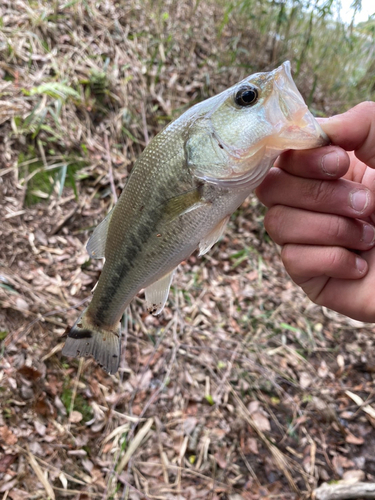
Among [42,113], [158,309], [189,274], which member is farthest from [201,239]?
[42,113]

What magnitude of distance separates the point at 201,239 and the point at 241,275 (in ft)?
10.2

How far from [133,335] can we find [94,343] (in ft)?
5.37

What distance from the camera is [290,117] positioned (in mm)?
1214

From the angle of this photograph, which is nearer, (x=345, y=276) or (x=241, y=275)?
(x=345, y=276)

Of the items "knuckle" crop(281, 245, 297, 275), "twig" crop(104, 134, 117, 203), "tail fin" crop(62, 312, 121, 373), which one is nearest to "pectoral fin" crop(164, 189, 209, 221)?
"knuckle" crop(281, 245, 297, 275)

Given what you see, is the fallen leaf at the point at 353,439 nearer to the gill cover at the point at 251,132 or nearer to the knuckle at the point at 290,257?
the knuckle at the point at 290,257

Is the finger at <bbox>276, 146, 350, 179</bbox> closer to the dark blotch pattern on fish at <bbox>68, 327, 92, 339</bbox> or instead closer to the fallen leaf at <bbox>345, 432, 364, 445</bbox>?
the dark blotch pattern on fish at <bbox>68, 327, 92, 339</bbox>

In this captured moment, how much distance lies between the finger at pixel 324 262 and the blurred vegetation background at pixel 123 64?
9.00ft

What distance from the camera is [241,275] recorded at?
14.7 feet

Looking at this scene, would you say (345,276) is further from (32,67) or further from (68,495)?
(32,67)

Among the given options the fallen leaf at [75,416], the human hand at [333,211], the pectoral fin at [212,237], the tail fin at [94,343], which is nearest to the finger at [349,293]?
the human hand at [333,211]

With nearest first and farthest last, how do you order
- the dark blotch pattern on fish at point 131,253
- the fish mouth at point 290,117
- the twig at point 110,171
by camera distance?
the fish mouth at point 290,117 < the dark blotch pattern on fish at point 131,253 < the twig at point 110,171

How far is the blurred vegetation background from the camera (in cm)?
370

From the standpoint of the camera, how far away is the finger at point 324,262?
1537 millimetres
